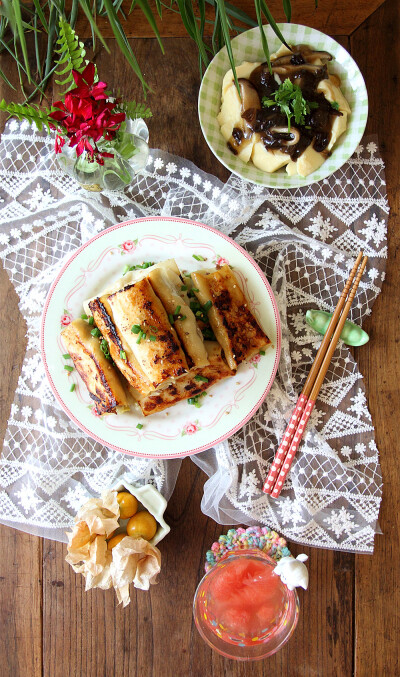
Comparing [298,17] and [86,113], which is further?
[298,17]

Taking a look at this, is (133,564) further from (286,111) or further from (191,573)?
(286,111)

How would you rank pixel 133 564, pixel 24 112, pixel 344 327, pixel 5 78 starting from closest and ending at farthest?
pixel 24 112
pixel 133 564
pixel 5 78
pixel 344 327

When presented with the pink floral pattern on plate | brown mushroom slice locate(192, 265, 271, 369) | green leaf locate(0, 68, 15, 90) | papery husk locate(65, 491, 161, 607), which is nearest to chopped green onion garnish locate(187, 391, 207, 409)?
brown mushroom slice locate(192, 265, 271, 369)

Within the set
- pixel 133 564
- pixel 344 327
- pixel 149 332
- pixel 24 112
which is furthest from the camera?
pixel 344 327

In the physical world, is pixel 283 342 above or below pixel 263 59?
below

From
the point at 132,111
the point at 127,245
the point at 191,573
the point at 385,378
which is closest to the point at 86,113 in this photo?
the point at 132,111

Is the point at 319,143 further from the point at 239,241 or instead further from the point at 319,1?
the point at 319,1

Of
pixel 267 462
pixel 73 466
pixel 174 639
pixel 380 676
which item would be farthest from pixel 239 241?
pixel 380 676

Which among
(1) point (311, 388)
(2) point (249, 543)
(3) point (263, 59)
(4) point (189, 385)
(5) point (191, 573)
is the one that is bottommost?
(5) point (191, 573)
